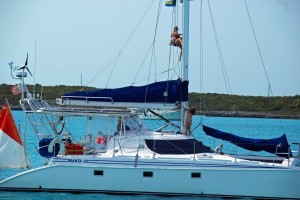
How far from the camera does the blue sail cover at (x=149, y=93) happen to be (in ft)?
64.8

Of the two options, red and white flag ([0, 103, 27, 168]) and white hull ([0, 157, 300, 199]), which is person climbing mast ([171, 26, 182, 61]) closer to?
white hull ([0, 157, 300, 199])

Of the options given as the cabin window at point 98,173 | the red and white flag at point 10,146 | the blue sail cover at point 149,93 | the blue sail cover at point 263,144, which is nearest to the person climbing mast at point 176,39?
the blue sail cover at point 149,93

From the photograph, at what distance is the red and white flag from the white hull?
3.27ft

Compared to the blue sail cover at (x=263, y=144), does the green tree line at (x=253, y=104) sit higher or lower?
higher

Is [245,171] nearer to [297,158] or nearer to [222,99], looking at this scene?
[297,158]

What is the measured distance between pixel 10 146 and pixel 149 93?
4421mm

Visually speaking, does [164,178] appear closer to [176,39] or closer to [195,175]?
[195,175]

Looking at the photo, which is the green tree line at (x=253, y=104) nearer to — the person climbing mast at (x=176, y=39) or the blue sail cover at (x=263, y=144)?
the person climbing mast at (x=176, y=39)

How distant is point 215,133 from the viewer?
19.8 metres

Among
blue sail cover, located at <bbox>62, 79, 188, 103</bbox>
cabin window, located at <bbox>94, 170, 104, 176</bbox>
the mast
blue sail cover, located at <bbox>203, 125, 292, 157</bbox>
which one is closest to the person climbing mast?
the mast

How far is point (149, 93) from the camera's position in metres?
19.8

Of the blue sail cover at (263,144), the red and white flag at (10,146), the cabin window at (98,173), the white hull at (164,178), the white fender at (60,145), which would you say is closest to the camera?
the white hull at (164,178)

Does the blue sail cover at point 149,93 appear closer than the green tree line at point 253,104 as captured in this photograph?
Yes

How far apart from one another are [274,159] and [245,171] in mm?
2081
